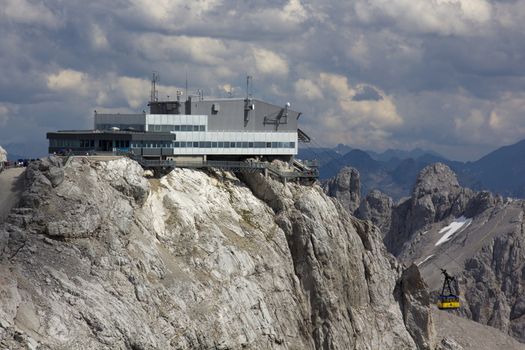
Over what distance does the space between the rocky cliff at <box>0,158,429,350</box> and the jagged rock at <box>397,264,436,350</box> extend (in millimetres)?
4991

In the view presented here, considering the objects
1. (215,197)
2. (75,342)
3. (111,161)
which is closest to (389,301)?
(215,197)

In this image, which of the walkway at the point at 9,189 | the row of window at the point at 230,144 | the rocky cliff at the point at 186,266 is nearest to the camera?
the rocky cliff at the point at 186,266

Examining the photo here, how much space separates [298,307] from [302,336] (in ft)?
11.0

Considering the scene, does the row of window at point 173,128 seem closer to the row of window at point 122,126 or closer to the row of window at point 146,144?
the row of window at point 122,126

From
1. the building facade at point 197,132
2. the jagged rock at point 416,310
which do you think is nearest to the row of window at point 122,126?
the building facade at point 197,132

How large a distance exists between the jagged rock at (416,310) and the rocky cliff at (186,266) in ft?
16.4

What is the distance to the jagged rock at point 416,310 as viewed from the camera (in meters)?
152

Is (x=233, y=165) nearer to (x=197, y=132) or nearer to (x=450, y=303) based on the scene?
(x=197, y=132)

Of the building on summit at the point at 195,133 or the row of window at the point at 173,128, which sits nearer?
the building on summit at the point at 195,133

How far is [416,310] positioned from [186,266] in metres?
51.9

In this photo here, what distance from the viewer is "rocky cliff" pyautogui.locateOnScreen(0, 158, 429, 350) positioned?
9125cm

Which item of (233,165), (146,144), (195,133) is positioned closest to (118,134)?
(146,144)

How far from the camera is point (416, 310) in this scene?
152 meters

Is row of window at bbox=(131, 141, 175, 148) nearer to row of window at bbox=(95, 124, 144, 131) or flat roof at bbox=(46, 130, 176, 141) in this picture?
flat roof at bbox=(46, 130, 176, 141)
